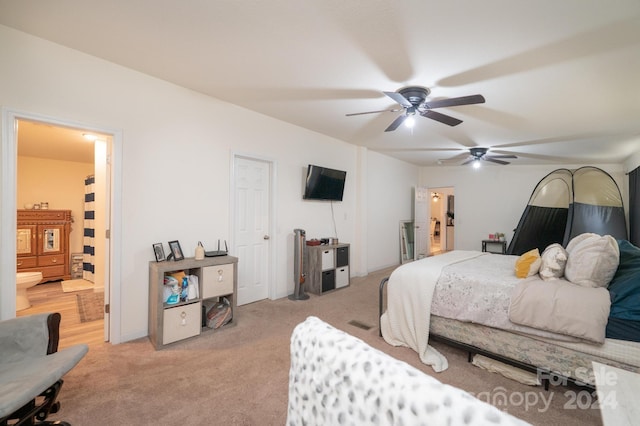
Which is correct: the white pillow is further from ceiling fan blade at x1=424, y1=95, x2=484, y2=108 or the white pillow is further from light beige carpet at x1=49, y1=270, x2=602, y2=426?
ceiling fan blade at x1=424, y1=95, x2=484, y2=108

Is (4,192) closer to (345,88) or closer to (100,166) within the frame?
(100,166)

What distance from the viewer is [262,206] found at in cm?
387

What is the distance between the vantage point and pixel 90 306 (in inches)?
142

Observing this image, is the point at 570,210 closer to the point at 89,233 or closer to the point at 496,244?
the point at 496,244

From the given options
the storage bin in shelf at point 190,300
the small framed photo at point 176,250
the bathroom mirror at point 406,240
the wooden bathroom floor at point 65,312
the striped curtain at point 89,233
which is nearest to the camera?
the storage bin in shelf at point 190,300

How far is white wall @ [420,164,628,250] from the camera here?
628 cm

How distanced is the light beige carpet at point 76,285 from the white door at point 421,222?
6819 millimetres

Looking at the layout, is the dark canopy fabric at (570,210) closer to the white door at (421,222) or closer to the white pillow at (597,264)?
the white door at (421,222)

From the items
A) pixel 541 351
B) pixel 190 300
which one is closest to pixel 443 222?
pixel 541 351

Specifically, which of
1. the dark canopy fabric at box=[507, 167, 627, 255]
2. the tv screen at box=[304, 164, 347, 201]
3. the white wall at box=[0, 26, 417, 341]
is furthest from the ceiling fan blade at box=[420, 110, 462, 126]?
the dark canopy fabric at box=[507, 167, 627, 255]

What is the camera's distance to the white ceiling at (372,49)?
5.71 ft

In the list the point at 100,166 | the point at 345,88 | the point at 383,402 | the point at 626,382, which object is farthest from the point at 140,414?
the point at 100,166

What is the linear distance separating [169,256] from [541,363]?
3339 millimetres

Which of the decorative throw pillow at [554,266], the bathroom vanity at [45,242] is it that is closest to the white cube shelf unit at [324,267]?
the decorative throw pillow at [554,266]
